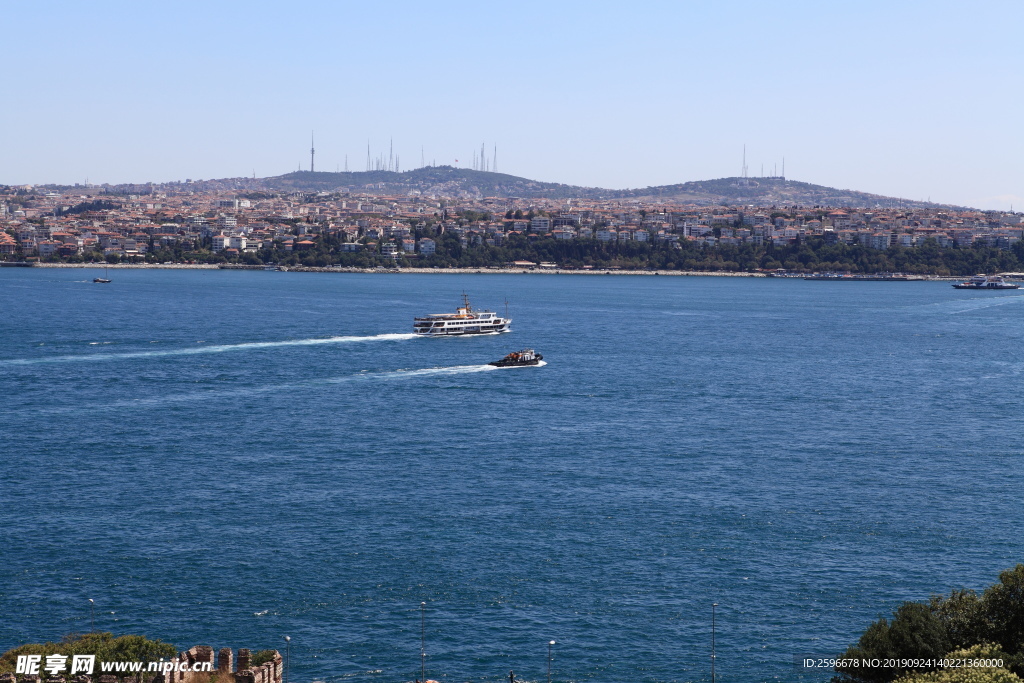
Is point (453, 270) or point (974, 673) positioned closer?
point (974, 673)

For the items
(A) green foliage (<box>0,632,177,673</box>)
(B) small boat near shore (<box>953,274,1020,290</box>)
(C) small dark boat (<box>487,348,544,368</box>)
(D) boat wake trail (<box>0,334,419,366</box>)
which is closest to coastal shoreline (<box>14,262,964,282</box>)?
(B) small boat near shore (<box>953,274,1020,290</box>)

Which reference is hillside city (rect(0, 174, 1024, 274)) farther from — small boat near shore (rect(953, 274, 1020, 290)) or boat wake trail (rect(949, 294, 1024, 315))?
boat wake trail (rect(949, 294, 1024, 315))

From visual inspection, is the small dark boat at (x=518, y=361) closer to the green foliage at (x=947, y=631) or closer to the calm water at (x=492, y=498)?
the calm water at (x=492, y=498)

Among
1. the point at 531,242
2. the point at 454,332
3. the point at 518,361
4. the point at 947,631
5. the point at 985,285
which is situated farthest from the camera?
the point at 531,242

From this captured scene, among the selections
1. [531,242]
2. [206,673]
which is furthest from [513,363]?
[531,242]

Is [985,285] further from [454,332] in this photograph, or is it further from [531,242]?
[454,332]

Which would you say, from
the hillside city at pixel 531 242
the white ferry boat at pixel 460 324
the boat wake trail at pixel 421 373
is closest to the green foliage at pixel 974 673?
the boat wake trail at pixel 421 373
